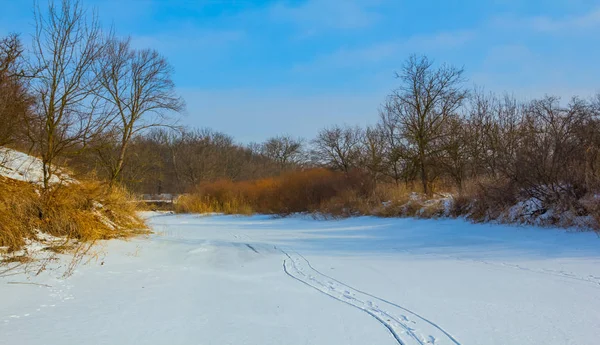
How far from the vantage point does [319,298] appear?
13.6 feet

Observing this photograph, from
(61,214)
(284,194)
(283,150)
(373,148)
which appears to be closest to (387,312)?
(61,214)

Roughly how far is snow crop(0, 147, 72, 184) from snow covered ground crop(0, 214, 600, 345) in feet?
5.81

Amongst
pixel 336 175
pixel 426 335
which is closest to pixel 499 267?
pixel 426 335

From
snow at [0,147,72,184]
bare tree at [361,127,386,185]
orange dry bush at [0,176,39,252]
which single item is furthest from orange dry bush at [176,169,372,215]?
orange dry bush at [0,176,39,252]

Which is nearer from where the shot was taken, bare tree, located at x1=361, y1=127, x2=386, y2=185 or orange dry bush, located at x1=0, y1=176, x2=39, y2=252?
orange dry bush, located at x1=0, y1=176, x2=39, y2=252

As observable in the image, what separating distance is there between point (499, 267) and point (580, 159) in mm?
5187

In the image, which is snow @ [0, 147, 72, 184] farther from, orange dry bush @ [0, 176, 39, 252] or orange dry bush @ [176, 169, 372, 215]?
orange dry bush @ [176, 169, 372, 215]

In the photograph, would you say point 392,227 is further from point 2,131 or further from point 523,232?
point 2,131

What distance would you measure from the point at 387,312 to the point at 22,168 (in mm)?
7362

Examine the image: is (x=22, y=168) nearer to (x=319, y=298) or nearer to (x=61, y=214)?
(x=61, y=214)

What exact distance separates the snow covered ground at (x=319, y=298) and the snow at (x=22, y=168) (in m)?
1.77

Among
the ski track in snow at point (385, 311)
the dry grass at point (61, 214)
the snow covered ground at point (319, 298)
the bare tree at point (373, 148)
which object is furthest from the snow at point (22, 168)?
the bare tree at point (373, 148)

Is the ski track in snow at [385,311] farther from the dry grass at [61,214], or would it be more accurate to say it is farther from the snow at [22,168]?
the snow at [22,168]

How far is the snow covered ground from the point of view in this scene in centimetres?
305
